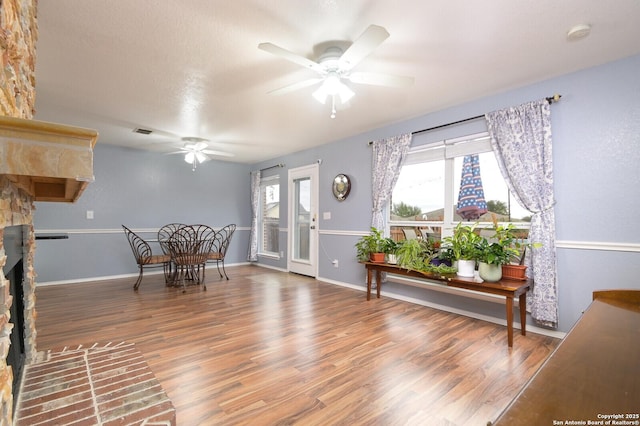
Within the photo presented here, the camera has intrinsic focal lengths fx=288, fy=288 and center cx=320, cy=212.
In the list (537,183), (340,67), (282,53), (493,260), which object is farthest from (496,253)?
(282,53)

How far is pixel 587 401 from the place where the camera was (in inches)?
20.1

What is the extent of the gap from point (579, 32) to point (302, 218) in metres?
4.42

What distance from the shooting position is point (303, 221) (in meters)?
5.58

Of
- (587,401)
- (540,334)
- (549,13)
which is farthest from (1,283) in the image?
(540,334)

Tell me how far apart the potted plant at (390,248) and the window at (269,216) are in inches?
119

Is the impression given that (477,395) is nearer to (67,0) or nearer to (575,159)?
(575,159)

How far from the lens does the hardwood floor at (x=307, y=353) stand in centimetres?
160

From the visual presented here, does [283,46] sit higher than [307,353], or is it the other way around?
[283,46]

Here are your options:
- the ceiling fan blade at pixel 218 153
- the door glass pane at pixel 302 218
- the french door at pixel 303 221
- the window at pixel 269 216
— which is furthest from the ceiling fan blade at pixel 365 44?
the window at pixel 269 216

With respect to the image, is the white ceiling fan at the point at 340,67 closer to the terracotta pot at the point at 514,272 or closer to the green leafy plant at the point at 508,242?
the green leafy plant at the point at 508,242

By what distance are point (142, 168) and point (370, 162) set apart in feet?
13.9

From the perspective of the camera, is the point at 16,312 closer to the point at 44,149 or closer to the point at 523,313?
the point at 44,149

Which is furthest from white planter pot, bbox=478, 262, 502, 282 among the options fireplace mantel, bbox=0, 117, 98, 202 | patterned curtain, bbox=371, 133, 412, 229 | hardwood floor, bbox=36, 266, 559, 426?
fireplace mantel, bbox=0, 117, 98, 202

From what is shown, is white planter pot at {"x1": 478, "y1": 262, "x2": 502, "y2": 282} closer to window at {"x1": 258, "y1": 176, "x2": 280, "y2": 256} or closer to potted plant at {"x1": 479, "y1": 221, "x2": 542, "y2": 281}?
potted plant at {"x1": 479, "y1": 221, "x2": 542, "y2": 281}
